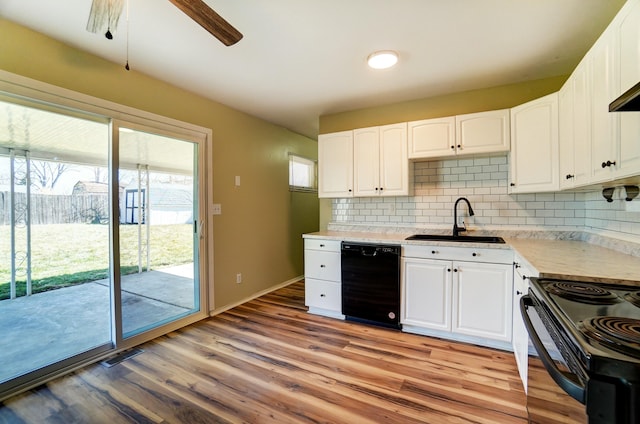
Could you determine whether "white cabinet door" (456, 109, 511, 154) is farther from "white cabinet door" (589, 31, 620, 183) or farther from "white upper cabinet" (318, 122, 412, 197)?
"white cabinet door" (589, 31, 620, 183)

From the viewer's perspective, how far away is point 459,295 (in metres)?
2.47

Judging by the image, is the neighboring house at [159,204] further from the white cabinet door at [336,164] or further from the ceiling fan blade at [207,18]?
the ceiling fan blade at [207,18]

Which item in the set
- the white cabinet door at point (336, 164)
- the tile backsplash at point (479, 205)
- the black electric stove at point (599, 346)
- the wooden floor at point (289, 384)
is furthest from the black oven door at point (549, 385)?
the white cabinet door at point (336, 164)

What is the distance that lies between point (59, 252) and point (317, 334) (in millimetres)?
2426

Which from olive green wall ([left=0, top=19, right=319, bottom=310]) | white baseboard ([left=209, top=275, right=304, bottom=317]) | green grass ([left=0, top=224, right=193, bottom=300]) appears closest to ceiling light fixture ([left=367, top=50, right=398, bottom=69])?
olive green wall ([left=0, top=19, right=319, bottom=310])

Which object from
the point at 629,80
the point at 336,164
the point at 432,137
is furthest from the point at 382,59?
the point at 629,80

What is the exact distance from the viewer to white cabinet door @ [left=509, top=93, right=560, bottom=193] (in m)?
2.31

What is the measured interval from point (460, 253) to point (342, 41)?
198cm

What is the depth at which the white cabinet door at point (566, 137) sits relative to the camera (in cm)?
198

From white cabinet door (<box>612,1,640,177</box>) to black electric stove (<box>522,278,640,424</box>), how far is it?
0.59 meters

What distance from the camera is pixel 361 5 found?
1688 millimetres

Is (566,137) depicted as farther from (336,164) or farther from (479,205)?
(336,164)

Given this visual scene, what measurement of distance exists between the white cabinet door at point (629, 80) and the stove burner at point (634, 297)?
52 cm

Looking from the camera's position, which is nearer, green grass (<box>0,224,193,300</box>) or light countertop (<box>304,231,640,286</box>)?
light countertop (<box>304,231,640,286</box>)
